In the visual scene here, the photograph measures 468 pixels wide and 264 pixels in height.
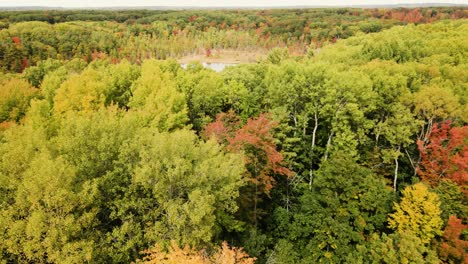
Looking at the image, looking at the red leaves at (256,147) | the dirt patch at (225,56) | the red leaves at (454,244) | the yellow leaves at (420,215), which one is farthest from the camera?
the dirt patch at (225,56)

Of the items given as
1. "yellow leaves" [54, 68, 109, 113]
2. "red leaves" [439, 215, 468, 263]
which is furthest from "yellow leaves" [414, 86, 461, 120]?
"yellow leaves" [54, 68, 109, 113]

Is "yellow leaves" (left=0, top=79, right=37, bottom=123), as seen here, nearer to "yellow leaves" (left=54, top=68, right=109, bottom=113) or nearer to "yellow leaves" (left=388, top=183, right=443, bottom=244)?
"yellow leaves" (left=54, top=68, right=109, bottom=113)

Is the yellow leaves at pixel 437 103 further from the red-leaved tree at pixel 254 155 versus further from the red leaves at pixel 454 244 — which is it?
the red-leaved tree at pixel 254 155

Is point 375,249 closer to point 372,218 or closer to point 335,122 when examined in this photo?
point 372,218

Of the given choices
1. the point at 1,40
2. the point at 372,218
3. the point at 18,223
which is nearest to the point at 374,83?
the point at 372,218

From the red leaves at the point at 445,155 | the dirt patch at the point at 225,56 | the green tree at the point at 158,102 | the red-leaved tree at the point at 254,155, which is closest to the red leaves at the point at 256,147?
the red-leaved tree at the point at 254,155

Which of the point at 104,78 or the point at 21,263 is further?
the point at 104,78
